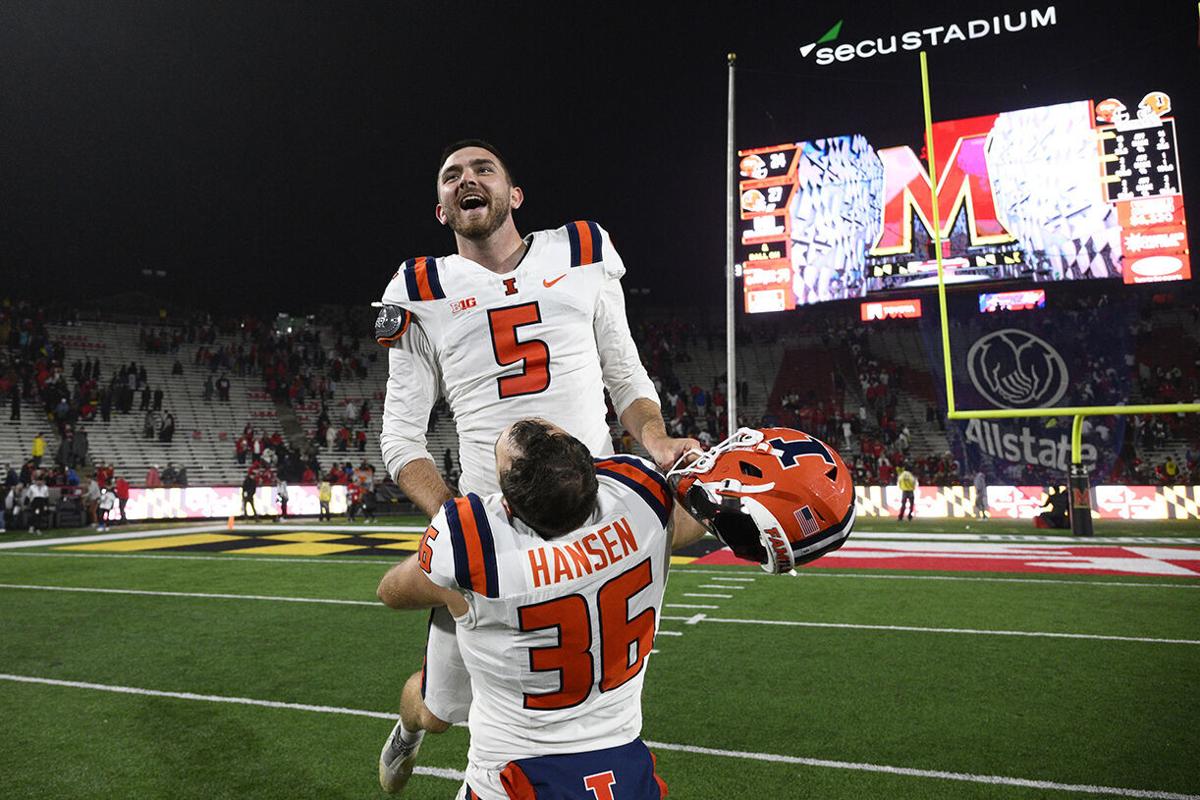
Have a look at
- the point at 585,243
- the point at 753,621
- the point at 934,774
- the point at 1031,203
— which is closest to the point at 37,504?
the point at 753,621

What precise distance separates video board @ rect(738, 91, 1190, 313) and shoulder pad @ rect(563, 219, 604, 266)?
48.3ft

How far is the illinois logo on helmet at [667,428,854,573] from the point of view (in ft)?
5.59

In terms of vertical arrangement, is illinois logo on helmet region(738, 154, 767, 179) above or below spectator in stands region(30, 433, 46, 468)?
above

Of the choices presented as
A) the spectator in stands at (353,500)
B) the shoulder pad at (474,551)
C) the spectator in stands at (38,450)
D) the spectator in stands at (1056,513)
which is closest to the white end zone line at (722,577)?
the spectator in stands at (353,500)

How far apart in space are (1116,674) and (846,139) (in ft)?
54.5

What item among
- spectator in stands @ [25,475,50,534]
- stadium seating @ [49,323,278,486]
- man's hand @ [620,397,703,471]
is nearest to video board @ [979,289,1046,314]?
man's hand @ [620,397,703,471]

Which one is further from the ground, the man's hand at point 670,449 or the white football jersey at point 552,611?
the man's hand at point 670,449

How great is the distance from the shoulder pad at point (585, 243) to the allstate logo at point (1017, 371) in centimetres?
1457

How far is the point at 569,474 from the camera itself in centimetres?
181

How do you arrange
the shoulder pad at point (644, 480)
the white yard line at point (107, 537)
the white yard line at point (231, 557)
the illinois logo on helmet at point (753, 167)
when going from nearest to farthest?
the shoulder pad at point (644, 480) → the white yard line at point (231, 557) → the white yard line at point (107, 537) → the illinois logo on helmet at point (753, 167)

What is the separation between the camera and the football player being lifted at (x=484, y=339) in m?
2.53

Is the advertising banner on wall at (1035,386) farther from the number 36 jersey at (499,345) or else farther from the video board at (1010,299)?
the number 36 jersey at (499,345)

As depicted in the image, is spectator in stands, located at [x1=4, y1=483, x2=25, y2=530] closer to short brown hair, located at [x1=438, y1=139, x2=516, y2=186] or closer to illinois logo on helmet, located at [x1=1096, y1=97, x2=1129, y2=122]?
short brown hair, located at [x1=438, y1=139, x2=516, y2=186]

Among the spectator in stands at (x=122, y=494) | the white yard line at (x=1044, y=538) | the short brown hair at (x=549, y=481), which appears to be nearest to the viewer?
the short brown hair at (x=549, y=481)
